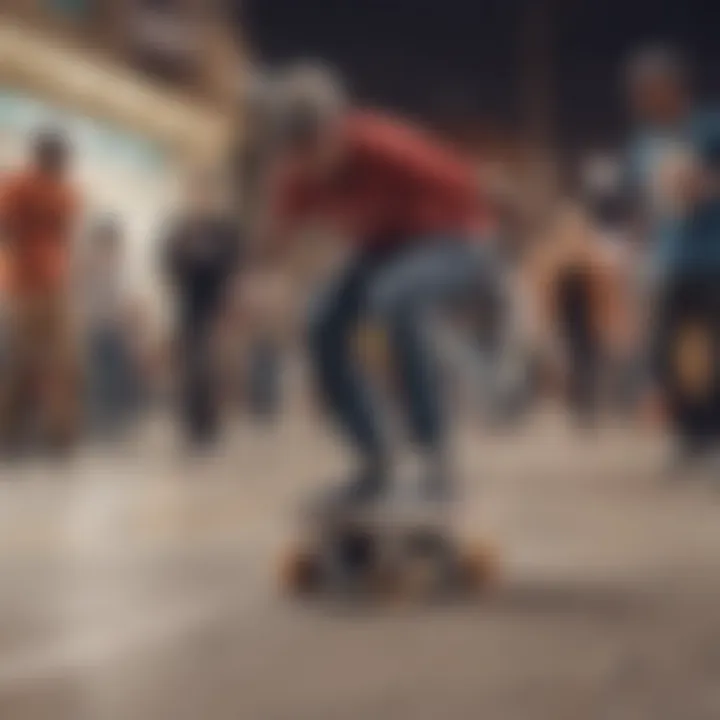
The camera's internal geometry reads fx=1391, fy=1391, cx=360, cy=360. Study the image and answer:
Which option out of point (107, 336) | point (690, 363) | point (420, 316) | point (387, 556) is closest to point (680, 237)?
point (690, 363)

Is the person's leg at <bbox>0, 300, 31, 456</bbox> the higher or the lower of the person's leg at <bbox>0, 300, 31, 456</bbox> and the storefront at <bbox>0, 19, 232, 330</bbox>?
the lower

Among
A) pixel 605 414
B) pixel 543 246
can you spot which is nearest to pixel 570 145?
pixel 543 246

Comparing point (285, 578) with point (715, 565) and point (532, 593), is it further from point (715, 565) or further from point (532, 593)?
point (715, 565)

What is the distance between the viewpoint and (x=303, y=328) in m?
0.97

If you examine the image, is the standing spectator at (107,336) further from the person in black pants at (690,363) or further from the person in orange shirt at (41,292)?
the person in black pants at (690,363)

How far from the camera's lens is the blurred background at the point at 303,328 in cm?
93

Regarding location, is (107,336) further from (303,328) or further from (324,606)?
(324,606)

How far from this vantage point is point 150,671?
2.89ft

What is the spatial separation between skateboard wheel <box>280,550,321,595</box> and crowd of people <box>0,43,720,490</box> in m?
0.05

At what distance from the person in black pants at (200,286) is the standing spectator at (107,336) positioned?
0.04m

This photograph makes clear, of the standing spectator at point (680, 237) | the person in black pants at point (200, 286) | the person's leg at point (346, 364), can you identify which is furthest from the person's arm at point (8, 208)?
the standing spectator at point (680, 237)

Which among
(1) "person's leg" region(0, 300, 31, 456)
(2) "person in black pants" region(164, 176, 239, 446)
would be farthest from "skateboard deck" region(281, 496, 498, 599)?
(1) "person's leg" region(0, 300, 31, 456)

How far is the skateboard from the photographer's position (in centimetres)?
95

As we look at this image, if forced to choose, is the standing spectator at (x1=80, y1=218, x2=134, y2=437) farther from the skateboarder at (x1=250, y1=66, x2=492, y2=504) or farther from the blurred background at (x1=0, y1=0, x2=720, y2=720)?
the skateboarder at (x1=250, y1=66, x2=492, y2=504)
